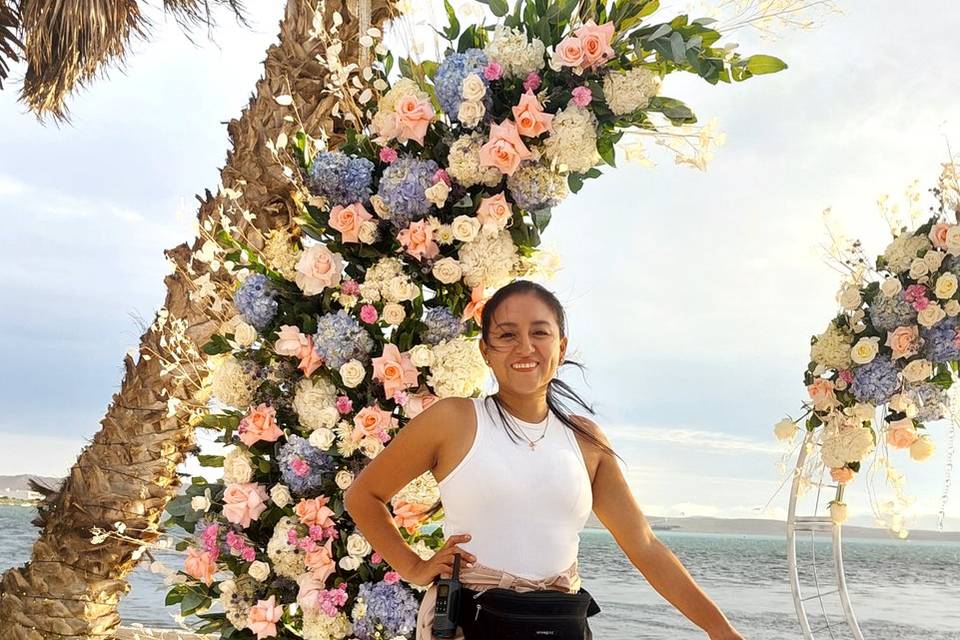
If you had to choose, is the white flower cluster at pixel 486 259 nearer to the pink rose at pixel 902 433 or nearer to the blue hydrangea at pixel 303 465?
the blue hydrangea at pixel 303 465

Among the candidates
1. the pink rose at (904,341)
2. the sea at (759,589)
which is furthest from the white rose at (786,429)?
the sea at (759,589)

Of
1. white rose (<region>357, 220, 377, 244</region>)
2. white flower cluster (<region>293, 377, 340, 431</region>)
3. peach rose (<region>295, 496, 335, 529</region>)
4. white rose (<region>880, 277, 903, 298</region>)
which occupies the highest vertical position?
white rose (<region>880, 277, 903, 298</region>)

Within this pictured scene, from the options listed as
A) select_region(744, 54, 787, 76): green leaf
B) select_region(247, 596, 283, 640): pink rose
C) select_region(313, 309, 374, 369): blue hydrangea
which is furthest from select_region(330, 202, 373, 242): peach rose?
select_region(744, 54, 787, 76): green leaf

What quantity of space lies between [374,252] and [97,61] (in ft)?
12.0

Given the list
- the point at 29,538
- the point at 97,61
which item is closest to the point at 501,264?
the point at 97,61

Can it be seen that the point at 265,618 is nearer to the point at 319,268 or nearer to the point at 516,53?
the point at 319,268

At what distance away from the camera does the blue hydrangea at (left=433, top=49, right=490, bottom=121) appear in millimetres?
3205

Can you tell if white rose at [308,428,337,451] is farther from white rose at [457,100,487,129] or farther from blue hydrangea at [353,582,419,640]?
white rose at [457,100,487,129]

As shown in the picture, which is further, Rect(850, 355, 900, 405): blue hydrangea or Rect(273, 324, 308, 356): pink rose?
Rect(850, 355, 900, 405): blue hydrangea

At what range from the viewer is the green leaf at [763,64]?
122 inches

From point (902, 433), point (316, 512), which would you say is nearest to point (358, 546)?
point (316, 512)

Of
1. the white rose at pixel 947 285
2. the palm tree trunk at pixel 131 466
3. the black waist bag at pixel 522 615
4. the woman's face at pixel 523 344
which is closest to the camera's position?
the black waist bag at pixel 522 615

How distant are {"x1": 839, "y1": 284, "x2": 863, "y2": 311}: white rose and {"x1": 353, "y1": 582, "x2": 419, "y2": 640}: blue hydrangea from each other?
202cm

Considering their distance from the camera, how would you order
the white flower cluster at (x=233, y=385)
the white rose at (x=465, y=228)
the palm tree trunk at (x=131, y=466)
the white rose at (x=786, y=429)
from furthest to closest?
the palm tree trunk at (x=131, y=466) < the white rose at (x=786, y=429) < the white flower cluster at (x=233, y=385) < the white rose at (x=465, y=228)
